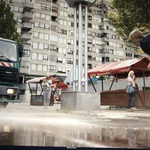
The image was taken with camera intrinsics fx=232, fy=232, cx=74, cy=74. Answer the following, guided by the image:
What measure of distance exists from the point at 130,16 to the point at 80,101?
9108 millimetres

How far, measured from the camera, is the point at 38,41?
52156 mm

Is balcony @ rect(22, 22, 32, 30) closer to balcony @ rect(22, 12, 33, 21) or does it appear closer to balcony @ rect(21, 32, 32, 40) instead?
balcony @ rect(21, 32, 32, 40)

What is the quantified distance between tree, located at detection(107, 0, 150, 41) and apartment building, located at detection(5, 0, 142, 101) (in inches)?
1327

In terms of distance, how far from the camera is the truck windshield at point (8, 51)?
Answer: 9.55 meters

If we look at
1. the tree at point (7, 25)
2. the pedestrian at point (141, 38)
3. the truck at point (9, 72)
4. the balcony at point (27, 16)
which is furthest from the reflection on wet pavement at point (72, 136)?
the balcony at point (27, 16)

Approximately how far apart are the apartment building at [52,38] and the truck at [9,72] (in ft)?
125

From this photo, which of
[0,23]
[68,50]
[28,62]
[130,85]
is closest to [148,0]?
[130,85]

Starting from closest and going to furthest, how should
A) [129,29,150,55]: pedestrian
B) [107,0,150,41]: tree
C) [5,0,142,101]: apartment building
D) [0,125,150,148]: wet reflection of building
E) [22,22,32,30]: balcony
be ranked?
[0,125,150,148]: wet reflection of building < [129,29,150,55]: pedestrian < [107,0,150,41]: tree < [22,22,32,30]: balcony < [5,0,142,101]: apartment building

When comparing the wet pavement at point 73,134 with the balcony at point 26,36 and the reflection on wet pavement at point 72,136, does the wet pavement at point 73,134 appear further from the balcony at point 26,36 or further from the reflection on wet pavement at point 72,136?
the balcony at point 26,36

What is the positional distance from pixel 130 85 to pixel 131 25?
22.0 ft

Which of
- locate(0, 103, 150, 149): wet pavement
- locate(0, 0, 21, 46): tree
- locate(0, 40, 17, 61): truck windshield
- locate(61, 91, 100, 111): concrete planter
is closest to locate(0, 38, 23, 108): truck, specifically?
locate(0, 40, 17, 61): truck windshield

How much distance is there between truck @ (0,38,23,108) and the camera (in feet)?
30.0

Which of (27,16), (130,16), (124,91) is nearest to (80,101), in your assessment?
(124,91)

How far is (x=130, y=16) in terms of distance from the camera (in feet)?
51.6
